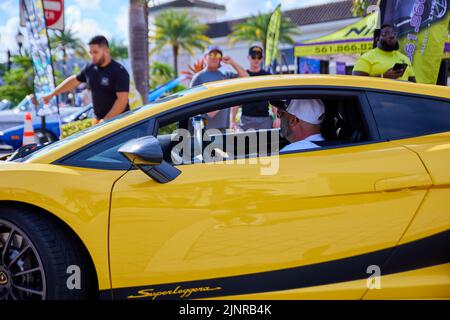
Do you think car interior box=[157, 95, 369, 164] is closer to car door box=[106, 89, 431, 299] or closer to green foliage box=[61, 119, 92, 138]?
car door box=[106, 89, 431, 299]

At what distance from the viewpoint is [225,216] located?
1.88m

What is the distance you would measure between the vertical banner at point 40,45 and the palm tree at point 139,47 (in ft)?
7.90

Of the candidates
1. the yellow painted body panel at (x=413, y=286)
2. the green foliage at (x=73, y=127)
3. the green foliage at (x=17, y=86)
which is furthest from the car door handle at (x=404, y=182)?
the green foliage at (x=17, y=86)

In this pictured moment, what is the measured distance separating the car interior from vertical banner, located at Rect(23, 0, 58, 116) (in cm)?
508

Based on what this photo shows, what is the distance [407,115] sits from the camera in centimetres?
214

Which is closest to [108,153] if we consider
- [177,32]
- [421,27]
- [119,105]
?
[119,105]

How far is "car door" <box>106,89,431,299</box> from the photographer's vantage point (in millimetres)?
1891

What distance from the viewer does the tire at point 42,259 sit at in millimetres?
1942

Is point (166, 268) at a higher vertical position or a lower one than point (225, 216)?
lower

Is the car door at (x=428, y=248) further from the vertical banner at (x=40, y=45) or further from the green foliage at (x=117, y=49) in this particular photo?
the green foliage at (x=117, y=49)

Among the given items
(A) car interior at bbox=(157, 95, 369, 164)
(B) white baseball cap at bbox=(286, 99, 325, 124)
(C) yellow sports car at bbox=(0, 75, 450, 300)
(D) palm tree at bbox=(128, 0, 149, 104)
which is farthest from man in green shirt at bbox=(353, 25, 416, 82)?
(D) palm tree at bbox=(128, 0, 149, 104)
